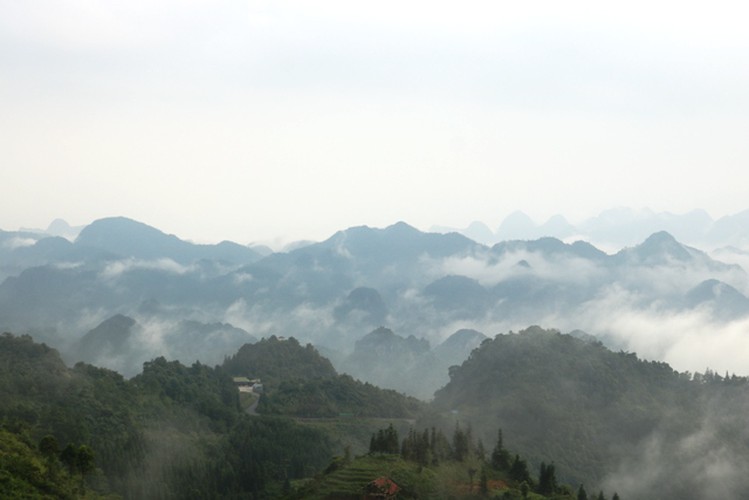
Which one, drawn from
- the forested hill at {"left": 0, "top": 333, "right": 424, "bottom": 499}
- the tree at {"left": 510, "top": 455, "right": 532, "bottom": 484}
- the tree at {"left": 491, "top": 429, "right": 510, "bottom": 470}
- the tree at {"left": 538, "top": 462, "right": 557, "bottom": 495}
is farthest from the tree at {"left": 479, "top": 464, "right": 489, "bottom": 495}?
the forested hill at {"left": 0, "top": 333, "right": 424, "bottom": 499}

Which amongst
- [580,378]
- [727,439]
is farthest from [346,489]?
[580,378]

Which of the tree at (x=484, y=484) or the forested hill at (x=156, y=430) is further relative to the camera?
the tree at (x=484, y=484)

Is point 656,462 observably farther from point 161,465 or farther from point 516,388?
point 161,465

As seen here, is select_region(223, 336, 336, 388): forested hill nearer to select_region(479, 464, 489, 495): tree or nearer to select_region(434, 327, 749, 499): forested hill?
select_region(434, 327, 749, 499): forested hill

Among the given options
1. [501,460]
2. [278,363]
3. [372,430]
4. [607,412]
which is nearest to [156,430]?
[372,430]

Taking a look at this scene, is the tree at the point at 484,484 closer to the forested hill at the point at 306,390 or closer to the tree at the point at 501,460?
the tree at the point at 501,460

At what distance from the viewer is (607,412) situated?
103312 millimetres

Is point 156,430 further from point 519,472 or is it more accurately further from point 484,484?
point 484,484

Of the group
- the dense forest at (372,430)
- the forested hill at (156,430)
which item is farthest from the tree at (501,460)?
the forested hill at (156,430)

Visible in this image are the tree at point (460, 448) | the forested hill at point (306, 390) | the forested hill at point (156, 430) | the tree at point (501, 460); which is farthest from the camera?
the forested hill at point (306, 390)

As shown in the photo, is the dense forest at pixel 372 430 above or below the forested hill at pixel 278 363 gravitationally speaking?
below

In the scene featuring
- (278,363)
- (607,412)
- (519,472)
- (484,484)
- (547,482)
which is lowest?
(547,482)

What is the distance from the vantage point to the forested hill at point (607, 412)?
88.6 metres

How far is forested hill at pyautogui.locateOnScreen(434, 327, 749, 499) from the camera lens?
8856cm
